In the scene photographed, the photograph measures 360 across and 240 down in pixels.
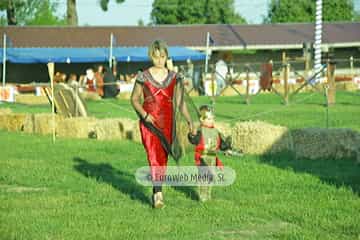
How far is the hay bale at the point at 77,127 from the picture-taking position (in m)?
19.0

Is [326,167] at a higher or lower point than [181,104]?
lower

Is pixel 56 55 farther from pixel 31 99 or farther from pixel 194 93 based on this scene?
pixel 194 93

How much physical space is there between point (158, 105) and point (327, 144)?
5.31 m

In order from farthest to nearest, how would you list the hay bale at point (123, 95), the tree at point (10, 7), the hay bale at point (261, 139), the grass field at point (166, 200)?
the tree at point (10, 7)
the hay bale at point (123, 95)
the hay bale at point (261, 139)
the grass field at point (166, 200)

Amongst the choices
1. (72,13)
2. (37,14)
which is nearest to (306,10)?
(37,14)

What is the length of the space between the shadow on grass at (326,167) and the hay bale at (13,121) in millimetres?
8997

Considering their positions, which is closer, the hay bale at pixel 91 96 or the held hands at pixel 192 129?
the held hands at pixel 192 129

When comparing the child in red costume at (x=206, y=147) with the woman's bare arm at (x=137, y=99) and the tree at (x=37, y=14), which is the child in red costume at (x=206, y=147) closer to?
the woman's bare arm at (x=137, y=99)

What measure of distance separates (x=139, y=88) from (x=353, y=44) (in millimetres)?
47566

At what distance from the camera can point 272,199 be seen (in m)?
9.71

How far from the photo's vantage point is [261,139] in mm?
14383

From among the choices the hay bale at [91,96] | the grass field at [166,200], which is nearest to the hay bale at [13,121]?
the grass field at [166,200]

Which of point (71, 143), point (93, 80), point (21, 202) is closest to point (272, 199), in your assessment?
point (21, 202)

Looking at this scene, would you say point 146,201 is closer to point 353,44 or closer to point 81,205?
point 81,205
